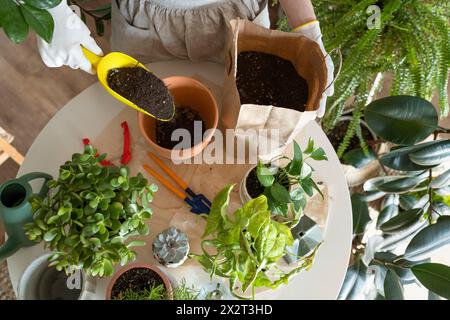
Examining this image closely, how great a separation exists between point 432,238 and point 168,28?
0.85 metres

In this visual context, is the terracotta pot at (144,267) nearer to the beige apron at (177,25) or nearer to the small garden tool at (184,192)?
the small garden tool at (184,192)

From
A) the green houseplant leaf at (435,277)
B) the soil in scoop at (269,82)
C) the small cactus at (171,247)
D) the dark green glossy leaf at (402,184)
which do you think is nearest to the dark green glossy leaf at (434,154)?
the dark green glossy leaf at (402,184)

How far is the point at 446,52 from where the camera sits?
3.76 feet

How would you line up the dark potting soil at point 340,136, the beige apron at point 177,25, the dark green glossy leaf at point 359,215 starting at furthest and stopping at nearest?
1. the dark potting soil at point 340,136
2. the dark green glossy leaf at point 359,215
3. the beige apron at point 177,25

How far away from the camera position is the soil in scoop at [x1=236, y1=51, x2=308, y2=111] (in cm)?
101

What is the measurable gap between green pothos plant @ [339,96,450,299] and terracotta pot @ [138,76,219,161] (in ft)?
1.45

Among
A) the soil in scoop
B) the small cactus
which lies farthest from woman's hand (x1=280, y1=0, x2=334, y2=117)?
the small cactus

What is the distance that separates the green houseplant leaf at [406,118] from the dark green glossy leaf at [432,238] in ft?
0.72

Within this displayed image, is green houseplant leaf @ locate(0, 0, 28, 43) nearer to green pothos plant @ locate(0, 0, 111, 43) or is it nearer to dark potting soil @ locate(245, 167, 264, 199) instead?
green pothos plant @ locate(0, 0, 111, 43)

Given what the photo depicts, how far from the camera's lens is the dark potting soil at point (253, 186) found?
1005mm
